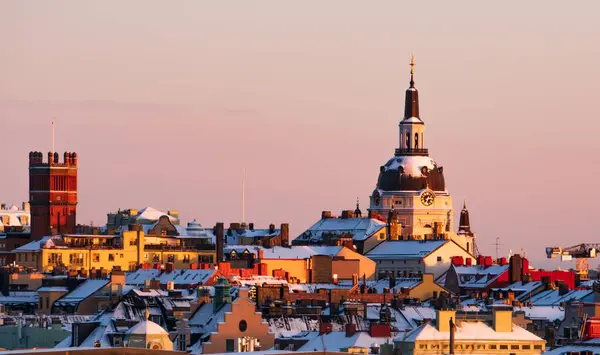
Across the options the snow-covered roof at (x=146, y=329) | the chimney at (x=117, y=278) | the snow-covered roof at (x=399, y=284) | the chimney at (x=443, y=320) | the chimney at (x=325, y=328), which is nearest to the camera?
the snow-covered roof at (x=146, y=329)

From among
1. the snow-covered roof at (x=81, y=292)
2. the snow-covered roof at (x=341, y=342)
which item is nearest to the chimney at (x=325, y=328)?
the snow-covered roof at (x=341, y=342)

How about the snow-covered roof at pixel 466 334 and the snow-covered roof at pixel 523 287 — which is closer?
the snow-covered roof at pixel 466 334

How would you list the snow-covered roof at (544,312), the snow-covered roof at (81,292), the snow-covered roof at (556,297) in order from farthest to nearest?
the snow-covered roof at (81,292)
the snow-covered roof at (556,297)
the snow-covered roof at (544,312)

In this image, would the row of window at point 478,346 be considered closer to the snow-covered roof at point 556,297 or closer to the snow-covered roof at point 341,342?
the snow-covered roof at point 341,342

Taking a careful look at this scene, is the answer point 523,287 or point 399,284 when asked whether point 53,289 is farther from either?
point 523,287

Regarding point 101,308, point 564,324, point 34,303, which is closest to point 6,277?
point 34,303

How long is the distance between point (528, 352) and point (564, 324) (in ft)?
51.8

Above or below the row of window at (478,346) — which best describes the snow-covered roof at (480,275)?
above

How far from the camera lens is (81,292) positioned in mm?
Answer: 171750

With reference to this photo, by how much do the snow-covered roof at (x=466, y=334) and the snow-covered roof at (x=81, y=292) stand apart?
60.8m

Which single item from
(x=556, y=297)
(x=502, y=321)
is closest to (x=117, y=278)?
(x=556, y=297)

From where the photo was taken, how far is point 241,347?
116 metres

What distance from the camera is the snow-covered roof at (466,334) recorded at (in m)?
107

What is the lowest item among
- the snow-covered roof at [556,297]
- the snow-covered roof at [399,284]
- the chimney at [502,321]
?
the chimney at [502,321]
